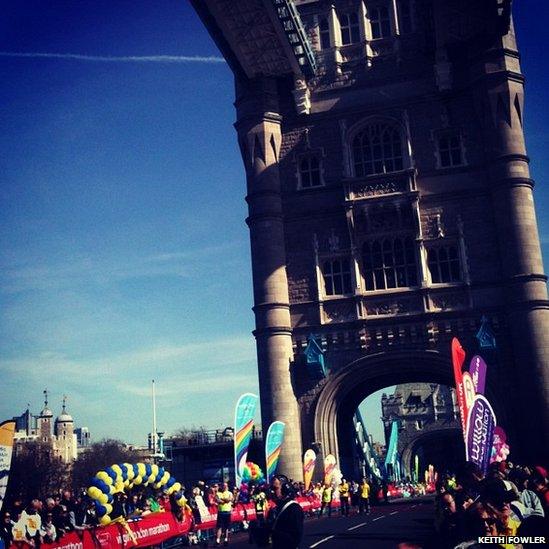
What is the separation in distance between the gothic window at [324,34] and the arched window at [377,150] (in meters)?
5.06

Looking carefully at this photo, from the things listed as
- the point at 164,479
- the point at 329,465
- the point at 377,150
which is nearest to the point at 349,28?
the point at 377,150

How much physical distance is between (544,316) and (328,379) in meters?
9.97

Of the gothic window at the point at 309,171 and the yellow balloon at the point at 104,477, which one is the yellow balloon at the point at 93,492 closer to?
the yellow balloon at the point at 104,477

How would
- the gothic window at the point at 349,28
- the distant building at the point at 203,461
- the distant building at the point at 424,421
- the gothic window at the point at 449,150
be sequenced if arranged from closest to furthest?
1. the gothic window at the point at 449,150
2. the gothic window at the point at 349,28
3. the distant building at the point at 203,461
4. the distant building at the point at 424,421

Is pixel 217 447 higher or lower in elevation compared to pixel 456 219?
lower

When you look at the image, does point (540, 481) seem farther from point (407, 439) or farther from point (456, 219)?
point (407, 439)

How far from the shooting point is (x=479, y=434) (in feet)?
61.8

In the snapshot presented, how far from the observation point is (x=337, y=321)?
122ft

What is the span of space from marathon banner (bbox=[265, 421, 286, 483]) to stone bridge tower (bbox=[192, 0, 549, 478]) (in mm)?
1070

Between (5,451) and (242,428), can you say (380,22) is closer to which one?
(242,428)

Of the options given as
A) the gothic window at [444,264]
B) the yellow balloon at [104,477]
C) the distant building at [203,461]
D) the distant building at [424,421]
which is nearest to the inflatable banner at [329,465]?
the gothic window at [444,264]

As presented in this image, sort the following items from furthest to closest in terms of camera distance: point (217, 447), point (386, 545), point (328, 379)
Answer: point (217, 447) → point (328, 379) → point (386, 545)

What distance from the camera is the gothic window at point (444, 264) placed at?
121 ft

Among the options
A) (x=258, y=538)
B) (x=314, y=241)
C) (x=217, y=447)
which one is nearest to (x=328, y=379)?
(x=314, y=241)
